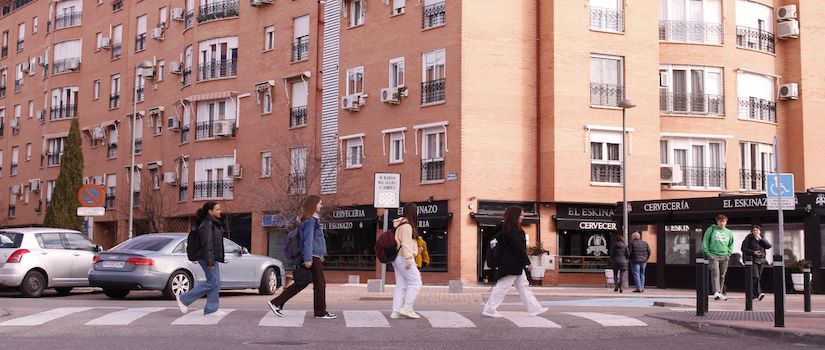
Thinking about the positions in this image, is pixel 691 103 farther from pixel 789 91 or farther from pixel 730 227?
pixel 730 227

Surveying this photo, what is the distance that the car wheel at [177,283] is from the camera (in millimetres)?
21859


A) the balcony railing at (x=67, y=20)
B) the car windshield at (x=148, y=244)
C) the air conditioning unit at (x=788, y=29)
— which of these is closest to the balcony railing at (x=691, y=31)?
the air conditioning unit at (x=788, y=29)

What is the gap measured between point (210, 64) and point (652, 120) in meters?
20.1

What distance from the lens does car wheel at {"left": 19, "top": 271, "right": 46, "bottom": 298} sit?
23531 mm

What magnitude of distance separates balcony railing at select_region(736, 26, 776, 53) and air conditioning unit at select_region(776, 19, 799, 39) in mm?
424

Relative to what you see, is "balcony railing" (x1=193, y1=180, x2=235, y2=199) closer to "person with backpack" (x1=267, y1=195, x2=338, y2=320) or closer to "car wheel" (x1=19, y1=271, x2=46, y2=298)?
"car wheel" (x1=19, y1=271, x2=46, y2=298)

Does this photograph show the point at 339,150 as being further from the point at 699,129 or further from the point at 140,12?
the point at 140,12

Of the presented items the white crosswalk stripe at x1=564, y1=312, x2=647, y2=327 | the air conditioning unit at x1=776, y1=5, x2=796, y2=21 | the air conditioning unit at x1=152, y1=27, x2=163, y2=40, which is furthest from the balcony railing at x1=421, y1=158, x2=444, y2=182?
the white crosswalk stripe at x1=564, y1=312, x2=647, y2=327

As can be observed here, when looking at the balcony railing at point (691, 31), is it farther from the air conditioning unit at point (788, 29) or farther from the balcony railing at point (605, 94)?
the balcony railing at point (605, 94)

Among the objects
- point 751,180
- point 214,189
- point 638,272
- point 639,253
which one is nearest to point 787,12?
point 751,180

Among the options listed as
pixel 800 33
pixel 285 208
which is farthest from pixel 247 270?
pixel 800 33

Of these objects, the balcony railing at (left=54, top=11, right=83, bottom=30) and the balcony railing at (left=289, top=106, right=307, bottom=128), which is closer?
the balcony railing at (left=289, top=106, right=307, bottom=128)

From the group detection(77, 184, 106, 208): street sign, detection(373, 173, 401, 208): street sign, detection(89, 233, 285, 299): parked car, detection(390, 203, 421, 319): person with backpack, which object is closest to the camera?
detection(390, 203, 421, 319): person with backpack

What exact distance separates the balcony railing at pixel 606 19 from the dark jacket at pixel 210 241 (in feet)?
85.7
